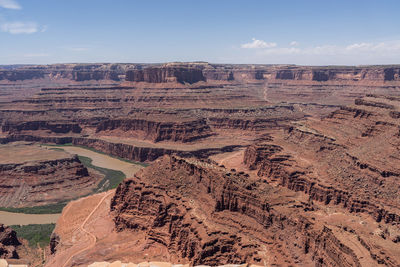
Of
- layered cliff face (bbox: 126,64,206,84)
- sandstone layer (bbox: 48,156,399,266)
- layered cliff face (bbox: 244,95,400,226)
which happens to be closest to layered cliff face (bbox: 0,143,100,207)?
sandstone layer (bbox: 48,156,399,266)

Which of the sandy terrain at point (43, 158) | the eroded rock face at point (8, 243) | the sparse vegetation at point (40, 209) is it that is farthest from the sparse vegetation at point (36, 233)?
the sparse vegetation at point (40, 209)

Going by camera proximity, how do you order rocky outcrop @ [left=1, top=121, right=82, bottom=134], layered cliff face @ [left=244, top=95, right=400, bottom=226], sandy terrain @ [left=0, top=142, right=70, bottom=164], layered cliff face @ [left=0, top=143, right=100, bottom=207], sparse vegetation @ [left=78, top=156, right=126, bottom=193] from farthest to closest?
rocky outcrop @ [left=1, top=121, right=82, bottom=134] → sandy terrain @ [left=0, top=142, right=70, bottom=164] → sparse vegetation @ [left=78, top=156, right=126, bottom=193] → layered cliff face @ [left=0, top=143, right=100, bottom=207] → layered cliff face @ [left=244, top=95, right=400, bottom=226]

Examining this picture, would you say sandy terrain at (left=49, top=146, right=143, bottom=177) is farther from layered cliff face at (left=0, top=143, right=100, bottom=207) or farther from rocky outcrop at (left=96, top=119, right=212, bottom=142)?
rocky outcrop at (left=96, top=119, right=212, bottom=142)

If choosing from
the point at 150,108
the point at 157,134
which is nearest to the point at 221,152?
the point at 157,134

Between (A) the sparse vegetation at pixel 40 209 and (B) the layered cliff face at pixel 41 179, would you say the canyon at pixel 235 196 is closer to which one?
(B) the layered cliff face at pixel 41 179

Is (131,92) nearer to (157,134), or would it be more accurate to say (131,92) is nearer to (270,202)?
(157,134)

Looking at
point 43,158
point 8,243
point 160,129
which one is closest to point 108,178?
point 43,158
